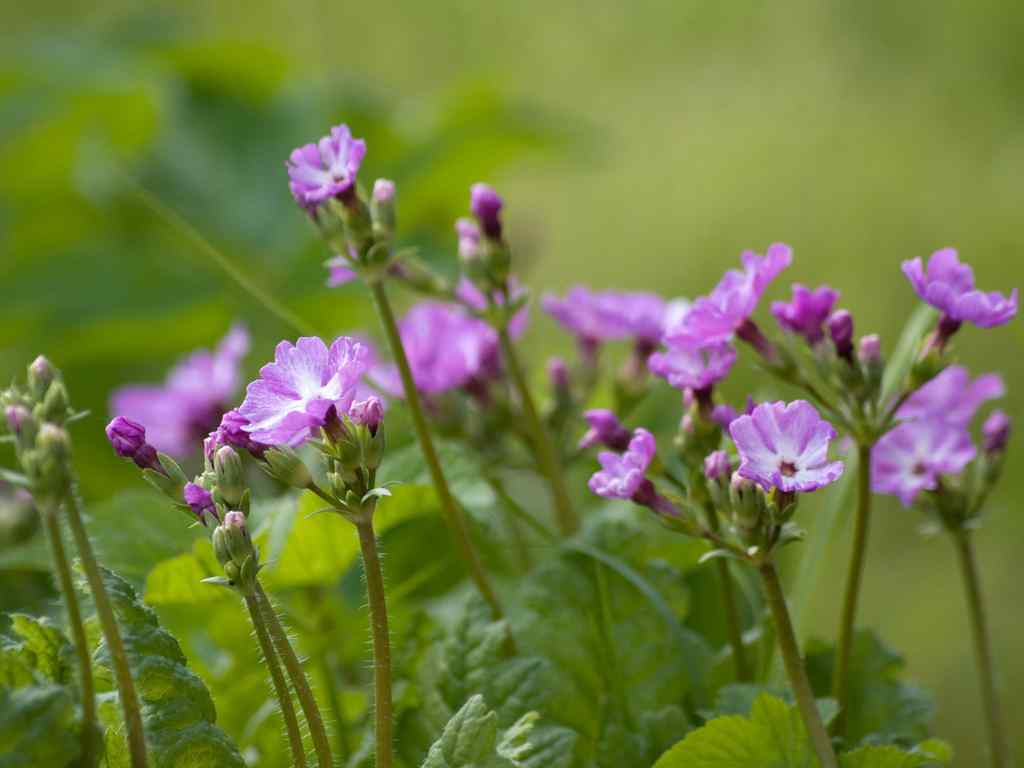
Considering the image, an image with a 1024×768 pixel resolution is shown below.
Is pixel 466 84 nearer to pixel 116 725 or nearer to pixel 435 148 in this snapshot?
pixel 435 148

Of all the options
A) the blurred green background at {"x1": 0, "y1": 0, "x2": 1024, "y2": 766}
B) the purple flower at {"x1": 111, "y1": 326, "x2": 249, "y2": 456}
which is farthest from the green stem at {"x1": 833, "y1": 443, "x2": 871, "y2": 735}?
the blurred green background at {"x1": 0, "y1": 0, "x2": 1024, "y2": 766}

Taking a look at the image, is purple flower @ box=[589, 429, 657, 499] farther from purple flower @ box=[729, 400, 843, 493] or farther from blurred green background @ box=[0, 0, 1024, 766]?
blurred green background @ box=[0, 0, 1024, 766]

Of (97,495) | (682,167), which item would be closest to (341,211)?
(97,495)


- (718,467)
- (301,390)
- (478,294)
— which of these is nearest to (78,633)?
(301,390)

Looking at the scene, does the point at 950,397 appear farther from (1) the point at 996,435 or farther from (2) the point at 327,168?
(2) the point at 327,168

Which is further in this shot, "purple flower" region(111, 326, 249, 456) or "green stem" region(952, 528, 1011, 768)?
"purple flower" region(111, 326, 249, 456)

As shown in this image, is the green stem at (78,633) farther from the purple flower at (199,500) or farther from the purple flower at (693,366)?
the purple flower at (693,366)

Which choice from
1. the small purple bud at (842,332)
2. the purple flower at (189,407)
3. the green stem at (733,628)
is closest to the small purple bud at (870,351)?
the small purple bud at (842,332)
